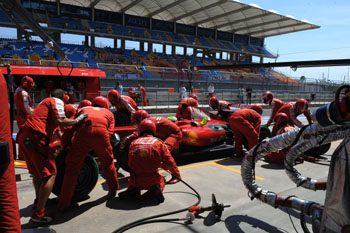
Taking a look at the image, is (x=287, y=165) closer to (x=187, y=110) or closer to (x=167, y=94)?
(x=187, y=110)

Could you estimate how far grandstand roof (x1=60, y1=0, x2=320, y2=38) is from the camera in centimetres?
3445

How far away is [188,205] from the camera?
13.0 ft

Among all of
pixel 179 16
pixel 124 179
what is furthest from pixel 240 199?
pixel 179 16

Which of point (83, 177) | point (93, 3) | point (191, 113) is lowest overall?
point (83, 177)

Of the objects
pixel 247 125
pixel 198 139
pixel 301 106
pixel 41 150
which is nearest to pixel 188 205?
pixel 41 150

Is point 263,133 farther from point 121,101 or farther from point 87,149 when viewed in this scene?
point 87,149

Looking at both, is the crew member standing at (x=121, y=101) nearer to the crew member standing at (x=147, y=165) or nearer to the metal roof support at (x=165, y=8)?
the crew member standing at (x=147, y=165)

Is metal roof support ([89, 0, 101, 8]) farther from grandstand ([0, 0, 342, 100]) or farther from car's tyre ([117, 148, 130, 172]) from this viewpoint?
car's tyre ([117, 148, 130, 172])

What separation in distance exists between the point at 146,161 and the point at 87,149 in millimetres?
873

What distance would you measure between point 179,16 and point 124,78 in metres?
22.4

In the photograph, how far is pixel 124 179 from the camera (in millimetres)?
5227

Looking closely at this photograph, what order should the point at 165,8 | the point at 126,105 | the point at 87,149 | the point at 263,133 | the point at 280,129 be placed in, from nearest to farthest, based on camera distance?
1. the point at 87,149
2. the point at 280,129
3. the point at 126,105
4. the point at 263,133
5. the point at 165,8

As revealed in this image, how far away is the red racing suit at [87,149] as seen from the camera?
371cm

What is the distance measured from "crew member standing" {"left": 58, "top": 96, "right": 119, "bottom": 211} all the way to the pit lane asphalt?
0.30 m
